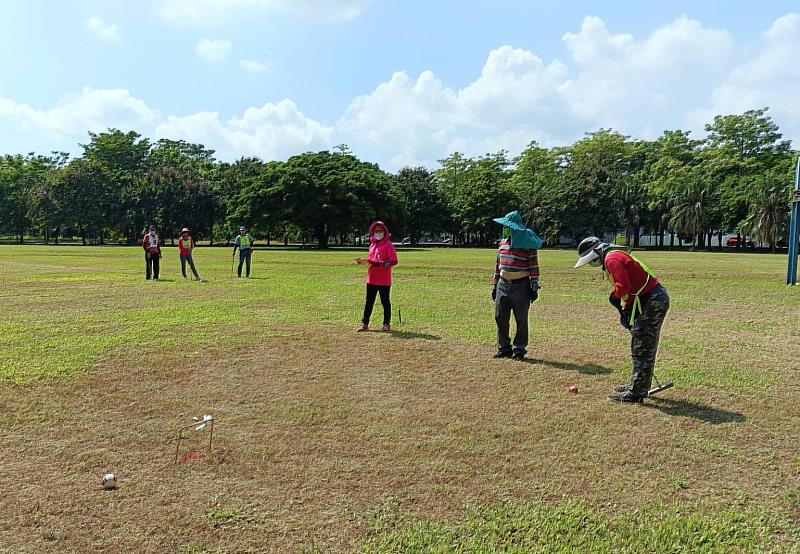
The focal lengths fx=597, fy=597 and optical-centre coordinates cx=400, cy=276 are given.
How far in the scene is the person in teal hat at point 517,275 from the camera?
762 centimetres

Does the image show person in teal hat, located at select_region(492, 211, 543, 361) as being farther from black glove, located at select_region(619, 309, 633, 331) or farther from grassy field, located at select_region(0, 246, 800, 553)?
black glove, located at select_region(619, 309, 633, 331)

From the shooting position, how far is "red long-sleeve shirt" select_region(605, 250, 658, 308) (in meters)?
5.69

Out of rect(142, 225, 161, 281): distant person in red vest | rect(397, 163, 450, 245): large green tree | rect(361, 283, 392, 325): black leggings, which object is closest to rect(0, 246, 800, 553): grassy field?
rect(361, 283, 392, 325): black leggings

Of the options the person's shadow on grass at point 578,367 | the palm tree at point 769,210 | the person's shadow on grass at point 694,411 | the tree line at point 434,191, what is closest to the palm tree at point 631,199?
the tree line at point 434,191

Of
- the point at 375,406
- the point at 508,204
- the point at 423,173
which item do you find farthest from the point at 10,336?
the point at 423,173

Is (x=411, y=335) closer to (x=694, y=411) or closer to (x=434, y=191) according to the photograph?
(x=694, y=411)

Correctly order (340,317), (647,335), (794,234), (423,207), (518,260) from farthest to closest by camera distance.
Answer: (423,207) → (794,234) → (340,317) → (518,260) → (647,335)

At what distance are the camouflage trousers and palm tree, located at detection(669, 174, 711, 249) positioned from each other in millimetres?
58973

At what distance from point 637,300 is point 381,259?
176 inches

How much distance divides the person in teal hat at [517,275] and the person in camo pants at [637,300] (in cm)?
166

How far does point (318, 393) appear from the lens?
20.6ft

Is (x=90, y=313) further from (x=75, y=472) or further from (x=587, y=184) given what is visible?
(x=587, y=184)

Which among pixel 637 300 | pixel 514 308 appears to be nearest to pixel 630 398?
pixel 637 300

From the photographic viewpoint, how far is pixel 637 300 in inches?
229
